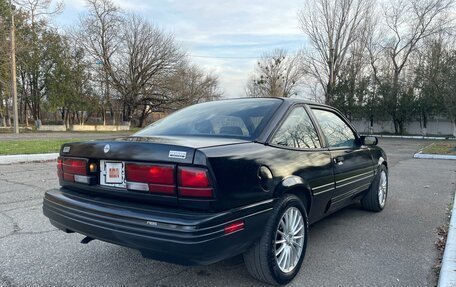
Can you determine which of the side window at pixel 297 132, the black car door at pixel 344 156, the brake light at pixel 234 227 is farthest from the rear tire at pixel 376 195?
the brake light at pixel 234 227

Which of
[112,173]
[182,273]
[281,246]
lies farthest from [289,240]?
[112,173]

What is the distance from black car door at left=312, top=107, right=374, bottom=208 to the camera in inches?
147

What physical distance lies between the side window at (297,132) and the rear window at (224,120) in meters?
0.17

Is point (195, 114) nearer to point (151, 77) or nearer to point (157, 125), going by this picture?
point (157, 125)

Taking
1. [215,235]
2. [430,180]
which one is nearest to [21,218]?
[215,235]

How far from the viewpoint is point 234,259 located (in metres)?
3.25

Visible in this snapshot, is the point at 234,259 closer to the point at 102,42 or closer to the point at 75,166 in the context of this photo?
the point at 75,166

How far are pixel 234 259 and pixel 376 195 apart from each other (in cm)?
268

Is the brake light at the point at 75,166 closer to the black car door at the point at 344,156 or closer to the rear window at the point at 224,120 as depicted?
the rear window at the point at 224,120

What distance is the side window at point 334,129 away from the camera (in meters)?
3.82

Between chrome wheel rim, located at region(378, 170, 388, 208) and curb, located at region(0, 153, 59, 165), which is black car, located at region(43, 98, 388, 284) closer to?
chrome wheel rim, located at region(378, 170, 388, 208)

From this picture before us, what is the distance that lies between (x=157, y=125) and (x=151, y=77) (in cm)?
3515

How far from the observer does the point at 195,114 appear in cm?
366

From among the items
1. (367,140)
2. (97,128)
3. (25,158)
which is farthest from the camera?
(97,128)
